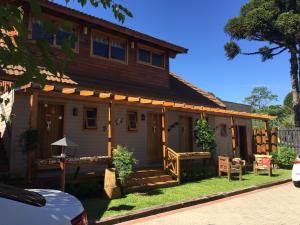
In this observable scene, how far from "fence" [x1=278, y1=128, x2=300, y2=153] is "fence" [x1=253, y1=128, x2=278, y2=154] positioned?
1.13 metres

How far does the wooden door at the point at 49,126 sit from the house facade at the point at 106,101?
0.12 feet

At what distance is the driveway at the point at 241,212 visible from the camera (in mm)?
8016

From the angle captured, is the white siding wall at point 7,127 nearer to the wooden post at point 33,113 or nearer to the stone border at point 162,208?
the wooden post at point 33,113

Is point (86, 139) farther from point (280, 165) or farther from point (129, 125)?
point (280, 165)

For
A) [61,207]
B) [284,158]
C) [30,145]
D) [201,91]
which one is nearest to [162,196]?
[30,145]

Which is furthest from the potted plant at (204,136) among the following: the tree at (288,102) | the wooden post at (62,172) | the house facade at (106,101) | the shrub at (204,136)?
the tree at (288,102)

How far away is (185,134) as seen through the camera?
18.3 meters

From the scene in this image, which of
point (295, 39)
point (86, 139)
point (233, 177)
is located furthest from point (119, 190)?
point (295, 39)

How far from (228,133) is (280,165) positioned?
12.3 feet

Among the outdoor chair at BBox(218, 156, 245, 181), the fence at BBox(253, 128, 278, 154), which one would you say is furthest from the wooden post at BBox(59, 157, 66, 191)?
the fence at BBox(253, 128, 278, 154)

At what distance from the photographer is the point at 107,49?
51.8ft

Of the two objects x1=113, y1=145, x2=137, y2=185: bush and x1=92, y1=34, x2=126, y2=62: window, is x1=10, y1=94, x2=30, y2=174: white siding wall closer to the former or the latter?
x1=113, y1=145, x2=137, y2=185: bush

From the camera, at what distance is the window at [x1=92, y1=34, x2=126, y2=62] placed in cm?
1532

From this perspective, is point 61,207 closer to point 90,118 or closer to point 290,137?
point 90,118
